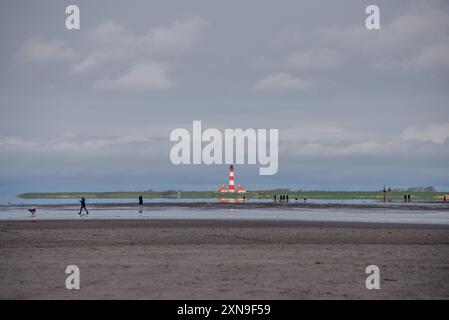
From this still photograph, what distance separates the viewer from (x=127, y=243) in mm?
25281

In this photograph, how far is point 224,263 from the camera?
18.6 meters

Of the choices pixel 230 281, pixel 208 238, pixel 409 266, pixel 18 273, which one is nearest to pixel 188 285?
pixel 230 281

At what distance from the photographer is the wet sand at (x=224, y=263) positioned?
1369 cm

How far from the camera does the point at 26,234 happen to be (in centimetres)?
2995

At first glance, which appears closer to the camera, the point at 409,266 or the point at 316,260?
the point at 409,266

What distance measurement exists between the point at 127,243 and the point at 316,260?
378 inches

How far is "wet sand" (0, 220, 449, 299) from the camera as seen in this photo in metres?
13.7

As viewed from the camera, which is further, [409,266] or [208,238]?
[208,238]
